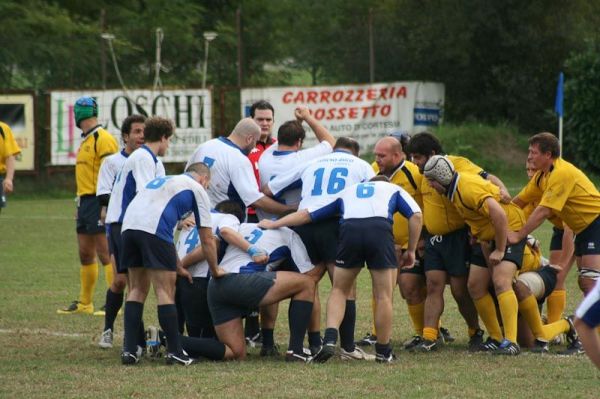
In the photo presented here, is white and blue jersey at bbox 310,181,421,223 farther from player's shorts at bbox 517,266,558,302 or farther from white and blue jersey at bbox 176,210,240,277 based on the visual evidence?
player's shorts at bbox 517,266,558,302

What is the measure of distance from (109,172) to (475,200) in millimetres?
3418

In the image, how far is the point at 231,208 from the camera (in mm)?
9578

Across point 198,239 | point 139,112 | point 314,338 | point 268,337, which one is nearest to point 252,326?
point 268,337

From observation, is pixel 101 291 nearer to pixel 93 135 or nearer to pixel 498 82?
pixel 93 135

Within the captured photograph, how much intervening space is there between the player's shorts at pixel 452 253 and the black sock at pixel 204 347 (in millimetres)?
1918

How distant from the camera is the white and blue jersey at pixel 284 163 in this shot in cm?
989

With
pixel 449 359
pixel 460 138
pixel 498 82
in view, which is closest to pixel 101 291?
pixel 449 359

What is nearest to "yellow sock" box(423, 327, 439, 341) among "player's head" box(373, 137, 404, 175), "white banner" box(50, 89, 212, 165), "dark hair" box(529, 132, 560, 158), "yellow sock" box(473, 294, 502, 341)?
"yellow sock" box(473, 294, 502, 341)

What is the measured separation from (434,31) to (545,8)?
2727mm

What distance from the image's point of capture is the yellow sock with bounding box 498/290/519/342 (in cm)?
929

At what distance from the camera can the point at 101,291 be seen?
1376cm

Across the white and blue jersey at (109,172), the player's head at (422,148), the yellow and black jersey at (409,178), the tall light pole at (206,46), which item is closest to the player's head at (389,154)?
the yellow and black jersey at (409,178)

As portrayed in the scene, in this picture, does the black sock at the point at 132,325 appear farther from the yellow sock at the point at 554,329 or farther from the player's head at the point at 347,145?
the yellow sock at the point at 554,329

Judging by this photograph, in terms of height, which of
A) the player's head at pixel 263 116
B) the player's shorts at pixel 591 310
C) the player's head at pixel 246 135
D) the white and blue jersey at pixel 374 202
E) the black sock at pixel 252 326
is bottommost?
the black sock at pixel 252 326
